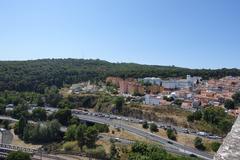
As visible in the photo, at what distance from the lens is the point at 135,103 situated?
85750mm

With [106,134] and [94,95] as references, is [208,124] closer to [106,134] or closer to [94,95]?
[106,134]

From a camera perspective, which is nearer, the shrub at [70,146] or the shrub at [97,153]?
the shrub at [97,153]

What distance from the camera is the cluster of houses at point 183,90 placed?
87250 mm

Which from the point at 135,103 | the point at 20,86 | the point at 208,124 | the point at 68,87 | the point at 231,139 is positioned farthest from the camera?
the point at 68,87

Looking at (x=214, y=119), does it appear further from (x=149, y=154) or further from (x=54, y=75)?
(x=54, y=75)

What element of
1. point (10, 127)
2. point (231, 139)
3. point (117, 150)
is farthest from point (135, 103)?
point (231, 139)

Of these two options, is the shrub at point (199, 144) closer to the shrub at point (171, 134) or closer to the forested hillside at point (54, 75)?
the shrub at point (171, 134)

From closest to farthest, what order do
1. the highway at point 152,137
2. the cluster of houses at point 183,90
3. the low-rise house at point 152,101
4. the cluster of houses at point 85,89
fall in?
Answer: the highway at point 152,137
the low-rise house at point 152,101
the cluster of houses at point 183,90
the cluster of houses at point 85,89

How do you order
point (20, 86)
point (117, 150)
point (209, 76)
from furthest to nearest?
point (209, 76)
point (20, 86)
point (117, 150)

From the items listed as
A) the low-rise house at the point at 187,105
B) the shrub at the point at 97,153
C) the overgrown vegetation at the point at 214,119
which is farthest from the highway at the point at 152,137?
the low-rise house at the point at 187,105

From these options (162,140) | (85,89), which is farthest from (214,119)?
(85,89)

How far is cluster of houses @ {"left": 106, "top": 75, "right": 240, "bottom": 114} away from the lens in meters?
87.2

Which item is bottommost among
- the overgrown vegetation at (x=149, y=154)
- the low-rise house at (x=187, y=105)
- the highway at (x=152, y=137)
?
the highway at (x=152, y=137)

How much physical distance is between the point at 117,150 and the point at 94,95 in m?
44.1
